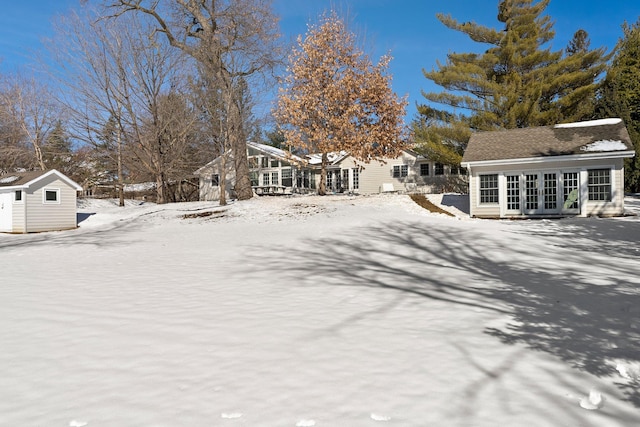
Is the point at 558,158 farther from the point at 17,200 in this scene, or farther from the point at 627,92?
the point at 17,200

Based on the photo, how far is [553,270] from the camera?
8.49 m

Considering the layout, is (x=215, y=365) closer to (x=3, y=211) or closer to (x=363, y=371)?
(x=363, y=371)

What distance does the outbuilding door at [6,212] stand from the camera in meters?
21.2

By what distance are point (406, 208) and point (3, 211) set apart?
2014cm

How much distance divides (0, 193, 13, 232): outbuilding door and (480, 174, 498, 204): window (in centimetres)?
2328

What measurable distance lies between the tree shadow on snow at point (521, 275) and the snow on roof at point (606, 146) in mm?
4911

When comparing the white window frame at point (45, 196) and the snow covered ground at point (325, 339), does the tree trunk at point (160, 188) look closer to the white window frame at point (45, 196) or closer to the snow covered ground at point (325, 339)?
the white window frame at point (45, 196)

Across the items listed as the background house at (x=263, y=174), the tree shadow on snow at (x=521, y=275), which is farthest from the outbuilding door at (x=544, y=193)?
the background house at (x=263, y=174)

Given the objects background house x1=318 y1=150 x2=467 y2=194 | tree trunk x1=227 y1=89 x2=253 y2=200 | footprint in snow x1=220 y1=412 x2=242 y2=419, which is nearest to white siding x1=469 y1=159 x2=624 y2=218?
background house x1=318 y1=150 x2=467 y2=194

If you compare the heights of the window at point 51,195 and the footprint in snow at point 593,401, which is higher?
the window at point 51,195

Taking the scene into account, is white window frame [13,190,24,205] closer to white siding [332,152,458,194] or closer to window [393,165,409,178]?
white siding [332,152,458,194]

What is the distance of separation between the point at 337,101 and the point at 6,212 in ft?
60.2

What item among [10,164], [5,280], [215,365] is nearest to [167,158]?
[10,164]

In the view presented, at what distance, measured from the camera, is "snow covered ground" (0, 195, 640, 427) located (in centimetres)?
311
